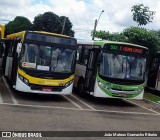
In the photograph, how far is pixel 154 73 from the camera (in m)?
23.9

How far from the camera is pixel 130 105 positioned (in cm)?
1808

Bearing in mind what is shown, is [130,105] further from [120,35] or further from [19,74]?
[120,35]

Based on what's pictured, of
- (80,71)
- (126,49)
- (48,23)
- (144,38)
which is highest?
(48,23)

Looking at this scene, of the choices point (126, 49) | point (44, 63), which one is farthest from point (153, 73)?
point (44, 63)

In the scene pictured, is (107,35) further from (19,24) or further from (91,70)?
(19,24)

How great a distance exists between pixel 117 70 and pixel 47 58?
3026 mm

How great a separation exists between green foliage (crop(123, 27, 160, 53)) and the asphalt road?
376 inches

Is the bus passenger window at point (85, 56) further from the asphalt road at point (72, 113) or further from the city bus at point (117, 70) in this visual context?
the asphalt road at point (72, 113)

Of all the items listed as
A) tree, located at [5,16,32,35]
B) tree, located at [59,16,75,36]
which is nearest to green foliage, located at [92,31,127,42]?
tree, located at [59,16,75,36]

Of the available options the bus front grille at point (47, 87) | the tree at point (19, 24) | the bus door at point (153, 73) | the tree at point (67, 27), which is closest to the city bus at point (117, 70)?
the bus front grille at point (47, 87)

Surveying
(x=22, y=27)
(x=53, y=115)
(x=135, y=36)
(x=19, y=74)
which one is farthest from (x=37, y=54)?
(x=22, y=27)

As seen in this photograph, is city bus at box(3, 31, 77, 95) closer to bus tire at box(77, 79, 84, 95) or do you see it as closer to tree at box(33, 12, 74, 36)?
bus tire at box(77, 79, 84, 95)

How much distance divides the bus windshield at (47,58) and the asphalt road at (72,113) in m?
1.41

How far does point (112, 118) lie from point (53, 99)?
4.03 m
